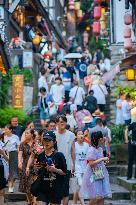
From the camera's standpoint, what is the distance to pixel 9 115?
1099 inches

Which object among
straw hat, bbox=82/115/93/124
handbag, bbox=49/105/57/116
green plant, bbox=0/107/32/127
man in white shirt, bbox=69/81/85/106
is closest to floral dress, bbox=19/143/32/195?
straw hat, bbox=82/115/93/124

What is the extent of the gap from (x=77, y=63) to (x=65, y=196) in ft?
77.0

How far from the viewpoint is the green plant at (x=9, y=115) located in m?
27.6

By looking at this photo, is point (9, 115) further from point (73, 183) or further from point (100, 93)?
point (73, 183)

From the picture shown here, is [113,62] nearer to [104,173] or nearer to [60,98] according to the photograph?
[60,98]

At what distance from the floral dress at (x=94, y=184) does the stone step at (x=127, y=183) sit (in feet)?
14.2

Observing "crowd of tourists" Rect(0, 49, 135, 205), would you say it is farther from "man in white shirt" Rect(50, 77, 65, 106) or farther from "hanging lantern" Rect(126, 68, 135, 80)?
"hanging lantern" Rect(126, 68, 135, 80)

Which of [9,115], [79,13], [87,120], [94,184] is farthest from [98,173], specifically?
[79,13]

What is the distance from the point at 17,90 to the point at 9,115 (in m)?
2.63

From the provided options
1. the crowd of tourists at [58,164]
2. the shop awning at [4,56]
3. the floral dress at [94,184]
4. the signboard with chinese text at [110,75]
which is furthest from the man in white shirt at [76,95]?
the floral dress at [94,184]

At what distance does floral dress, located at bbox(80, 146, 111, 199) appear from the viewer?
1567 cm

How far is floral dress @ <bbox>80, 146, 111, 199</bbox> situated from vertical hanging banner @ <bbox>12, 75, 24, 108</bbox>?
1472cm

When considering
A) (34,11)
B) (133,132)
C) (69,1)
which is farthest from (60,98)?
(69,1)

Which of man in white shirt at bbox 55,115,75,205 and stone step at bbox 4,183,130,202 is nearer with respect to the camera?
man in white shirt at bbox 55,115,75,205
